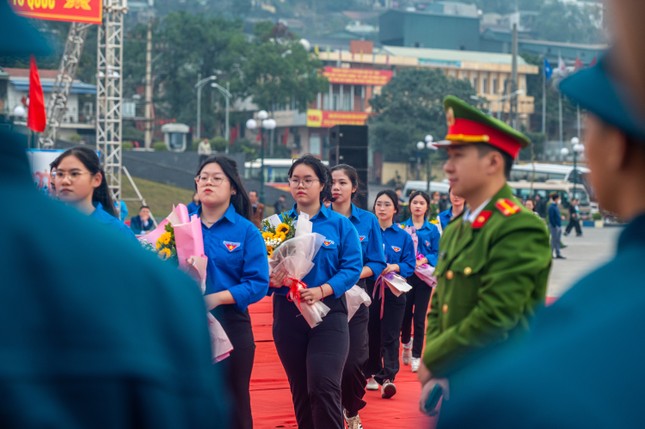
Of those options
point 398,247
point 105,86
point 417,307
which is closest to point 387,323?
point 398,247

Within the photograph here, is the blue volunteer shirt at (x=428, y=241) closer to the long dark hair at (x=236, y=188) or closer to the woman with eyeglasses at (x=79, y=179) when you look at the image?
the long dark hair at (x=236, y=188)

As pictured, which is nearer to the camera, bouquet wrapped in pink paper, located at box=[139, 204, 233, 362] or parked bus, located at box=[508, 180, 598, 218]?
bouquet wrapped in pink paper, located at box=[139, 204, 233, 362]

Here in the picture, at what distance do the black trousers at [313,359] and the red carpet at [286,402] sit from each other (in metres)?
1.06

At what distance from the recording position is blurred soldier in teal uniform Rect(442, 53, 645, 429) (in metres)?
1.13

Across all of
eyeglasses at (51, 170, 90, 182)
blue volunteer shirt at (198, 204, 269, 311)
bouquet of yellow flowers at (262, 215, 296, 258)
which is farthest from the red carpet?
eyeglasses at (51, 170, 90, 182)

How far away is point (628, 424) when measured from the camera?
3.65 ft

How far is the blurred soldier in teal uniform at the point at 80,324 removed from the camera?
1.30 metres

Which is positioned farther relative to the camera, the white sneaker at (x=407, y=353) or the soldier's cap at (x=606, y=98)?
the white sneaker at (x=407, y=353)

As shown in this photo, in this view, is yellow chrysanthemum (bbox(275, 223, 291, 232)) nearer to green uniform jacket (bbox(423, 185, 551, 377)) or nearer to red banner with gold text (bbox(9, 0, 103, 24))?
green uniform jacket (bbox(423, 185, 551, 377))

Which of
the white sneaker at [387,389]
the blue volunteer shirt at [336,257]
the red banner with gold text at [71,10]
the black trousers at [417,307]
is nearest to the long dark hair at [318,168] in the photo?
the blue volunteer shirt at [336,257]

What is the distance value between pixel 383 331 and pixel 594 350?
31.7ft

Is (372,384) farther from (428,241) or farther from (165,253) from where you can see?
(165,253)

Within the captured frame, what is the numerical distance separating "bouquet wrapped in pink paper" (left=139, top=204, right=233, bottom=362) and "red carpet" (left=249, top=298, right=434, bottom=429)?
2.19m

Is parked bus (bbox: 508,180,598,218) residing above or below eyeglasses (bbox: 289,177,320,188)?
below
